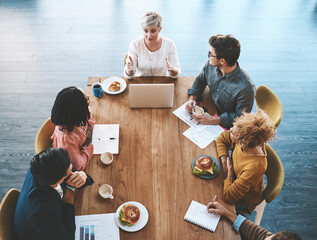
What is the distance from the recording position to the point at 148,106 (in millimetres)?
2375

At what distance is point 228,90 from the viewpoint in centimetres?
235

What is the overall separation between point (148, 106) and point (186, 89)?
41 centimetres

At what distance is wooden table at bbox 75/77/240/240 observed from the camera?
68.4 inches

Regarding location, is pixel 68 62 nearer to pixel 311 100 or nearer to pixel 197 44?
pixel 197 44

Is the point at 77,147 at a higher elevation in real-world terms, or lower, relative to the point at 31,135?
higher

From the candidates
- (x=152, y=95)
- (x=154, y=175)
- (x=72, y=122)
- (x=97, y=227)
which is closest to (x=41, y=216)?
(x=97, y=227)

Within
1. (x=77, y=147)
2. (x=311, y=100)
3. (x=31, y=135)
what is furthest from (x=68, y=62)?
(x=311, y=100)

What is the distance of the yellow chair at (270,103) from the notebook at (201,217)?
1.01 metres

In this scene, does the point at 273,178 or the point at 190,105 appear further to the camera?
the point at 190,105

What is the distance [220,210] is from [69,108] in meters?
1.17

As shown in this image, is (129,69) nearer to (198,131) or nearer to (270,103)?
(198,131)

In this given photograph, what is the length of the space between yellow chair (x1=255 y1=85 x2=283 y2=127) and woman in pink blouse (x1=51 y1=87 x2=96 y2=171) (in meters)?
1.51

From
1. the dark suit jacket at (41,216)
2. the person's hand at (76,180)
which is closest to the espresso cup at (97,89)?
the person's hand at (76,180)

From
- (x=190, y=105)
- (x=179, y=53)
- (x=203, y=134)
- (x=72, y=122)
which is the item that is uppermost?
(x=72, y=122)
